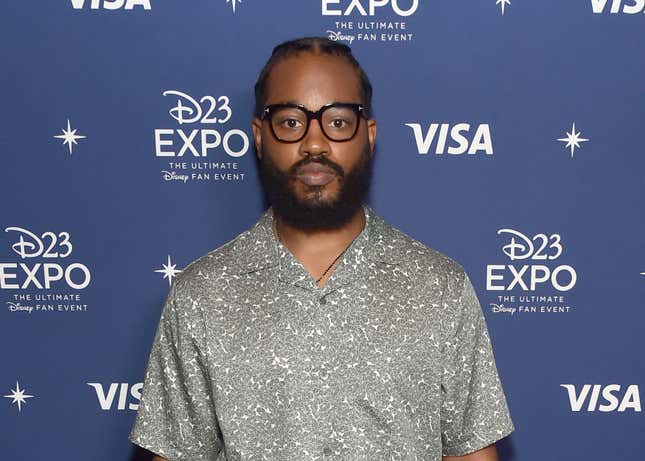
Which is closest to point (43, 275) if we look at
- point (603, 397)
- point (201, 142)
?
point (201, 142)

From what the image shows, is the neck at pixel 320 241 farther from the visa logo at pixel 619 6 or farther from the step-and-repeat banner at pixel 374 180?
the visa logo at pixel 619 6

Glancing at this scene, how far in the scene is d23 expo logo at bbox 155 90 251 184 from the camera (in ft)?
5.04

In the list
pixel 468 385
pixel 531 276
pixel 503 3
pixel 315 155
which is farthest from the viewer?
pixel 531 276

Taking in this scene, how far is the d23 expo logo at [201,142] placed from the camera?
60.4 inches

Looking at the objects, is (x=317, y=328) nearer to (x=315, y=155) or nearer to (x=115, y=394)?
(x=315, y=155)

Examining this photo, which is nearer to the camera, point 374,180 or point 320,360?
point 320,360

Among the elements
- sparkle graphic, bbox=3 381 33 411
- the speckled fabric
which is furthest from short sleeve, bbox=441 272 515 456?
sparkle graphic, bbox=3 381 33 411

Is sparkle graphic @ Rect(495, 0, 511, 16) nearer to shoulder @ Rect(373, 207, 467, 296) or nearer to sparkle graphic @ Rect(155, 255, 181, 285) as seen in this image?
shoulder @ Rect(373, 207, 467, 296)

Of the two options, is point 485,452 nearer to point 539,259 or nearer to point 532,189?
point 539,259

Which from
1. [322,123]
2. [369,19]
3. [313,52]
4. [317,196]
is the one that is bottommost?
[317,196]

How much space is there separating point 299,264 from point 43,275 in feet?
2.45

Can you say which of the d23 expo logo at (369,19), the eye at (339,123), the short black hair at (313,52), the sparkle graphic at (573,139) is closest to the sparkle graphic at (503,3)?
the d23 expo logo at (369,19)

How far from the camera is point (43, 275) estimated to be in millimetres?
1618

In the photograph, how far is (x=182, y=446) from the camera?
1254 millimetres
